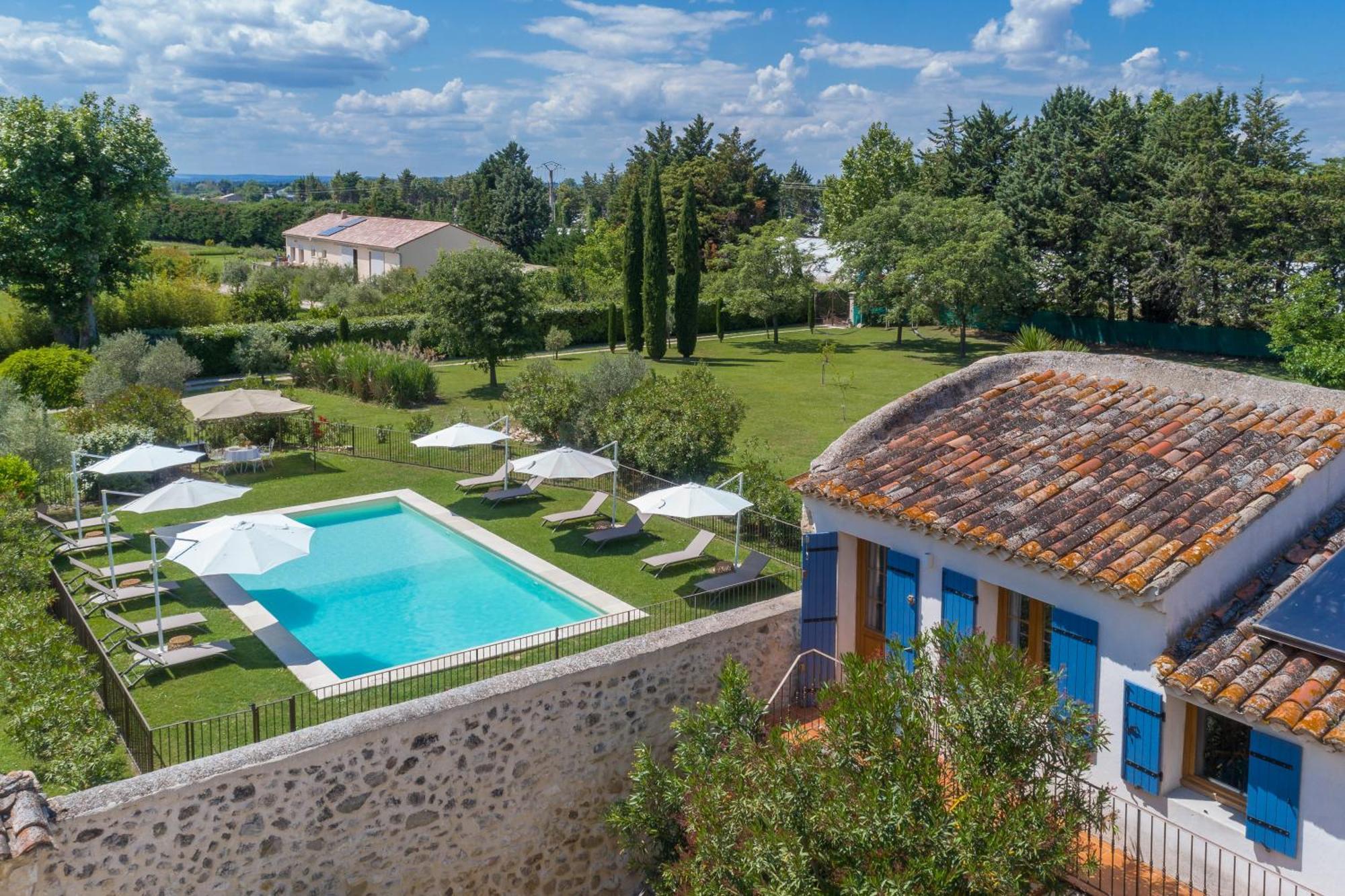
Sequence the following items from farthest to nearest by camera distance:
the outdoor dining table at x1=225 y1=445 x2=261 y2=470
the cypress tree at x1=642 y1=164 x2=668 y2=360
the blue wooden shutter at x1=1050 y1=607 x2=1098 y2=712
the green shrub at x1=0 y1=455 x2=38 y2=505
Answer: the cypress tree at x1=642 y1=164 x2=668 y2=360 < the outdoor dining table at x1=225 y1=445 x2=261 y2=470 < the green shrub at x1=0 y1=455 x2=38 y2=505 < the blue wooden shutter at x1=1050 y1=607 x2=1098 y2=712

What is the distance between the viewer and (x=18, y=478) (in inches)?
764

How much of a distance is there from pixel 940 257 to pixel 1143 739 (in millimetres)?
39369

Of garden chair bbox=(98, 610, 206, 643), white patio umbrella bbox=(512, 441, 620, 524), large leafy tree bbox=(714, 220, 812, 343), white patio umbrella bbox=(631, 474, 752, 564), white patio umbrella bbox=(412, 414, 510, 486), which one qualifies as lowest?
garden chair bbox=(98, 610, 206, 643)

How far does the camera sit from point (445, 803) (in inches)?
406

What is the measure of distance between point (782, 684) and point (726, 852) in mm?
4084

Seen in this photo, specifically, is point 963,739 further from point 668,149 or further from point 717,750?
point 668,149

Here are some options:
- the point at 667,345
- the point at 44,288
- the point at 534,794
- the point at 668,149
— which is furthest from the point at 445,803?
the point at 668,149

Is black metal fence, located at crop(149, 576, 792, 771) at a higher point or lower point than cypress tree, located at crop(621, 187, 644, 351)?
lower

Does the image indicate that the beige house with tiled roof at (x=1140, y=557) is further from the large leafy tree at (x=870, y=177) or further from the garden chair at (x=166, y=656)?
the large leafy tree at (x=870, y=177)

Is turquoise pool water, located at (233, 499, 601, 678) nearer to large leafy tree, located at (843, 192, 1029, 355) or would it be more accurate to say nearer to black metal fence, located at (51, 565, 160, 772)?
black metal fence, located at (51, 565, 160, 772)

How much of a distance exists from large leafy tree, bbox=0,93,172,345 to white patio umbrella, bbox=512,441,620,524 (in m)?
22.5

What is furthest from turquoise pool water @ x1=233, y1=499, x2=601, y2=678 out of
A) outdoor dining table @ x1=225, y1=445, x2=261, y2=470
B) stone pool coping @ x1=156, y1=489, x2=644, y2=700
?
outdoor dining table @ x1=225, y1=445, x2=261, y2=470

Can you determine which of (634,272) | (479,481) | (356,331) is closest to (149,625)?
(479,481)

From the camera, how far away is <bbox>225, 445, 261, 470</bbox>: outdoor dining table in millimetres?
24125
